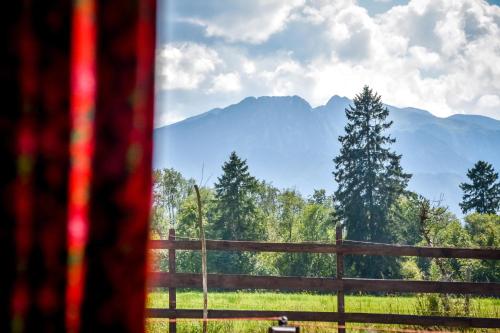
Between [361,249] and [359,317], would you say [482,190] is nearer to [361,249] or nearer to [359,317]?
[361,249]

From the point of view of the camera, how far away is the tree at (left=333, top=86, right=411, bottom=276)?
40.1 m

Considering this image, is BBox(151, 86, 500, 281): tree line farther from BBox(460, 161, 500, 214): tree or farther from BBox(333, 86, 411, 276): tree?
BBox(460, 161, 500, 214): tree

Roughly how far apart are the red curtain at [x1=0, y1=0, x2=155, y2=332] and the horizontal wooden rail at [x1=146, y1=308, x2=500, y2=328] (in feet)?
21.8

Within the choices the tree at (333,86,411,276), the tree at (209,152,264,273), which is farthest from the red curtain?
the tree at (209,152,264,273)

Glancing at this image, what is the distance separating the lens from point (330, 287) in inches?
280

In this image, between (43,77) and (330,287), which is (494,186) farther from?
(43,77)

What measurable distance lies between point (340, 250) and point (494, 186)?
58.7m

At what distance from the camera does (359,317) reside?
7141 millimetres

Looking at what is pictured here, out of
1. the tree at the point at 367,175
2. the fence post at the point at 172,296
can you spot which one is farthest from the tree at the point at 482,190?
the fence post at the point at 172,296

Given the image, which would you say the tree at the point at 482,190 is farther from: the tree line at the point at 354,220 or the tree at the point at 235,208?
the tree at the point at 235,208

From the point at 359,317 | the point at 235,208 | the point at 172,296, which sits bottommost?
the point at 359,317

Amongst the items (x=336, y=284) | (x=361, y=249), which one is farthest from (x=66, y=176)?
(x=361, y=249)

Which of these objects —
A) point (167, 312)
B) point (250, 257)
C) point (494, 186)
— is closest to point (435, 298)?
point (167, 312)

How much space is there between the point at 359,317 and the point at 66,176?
721cm
